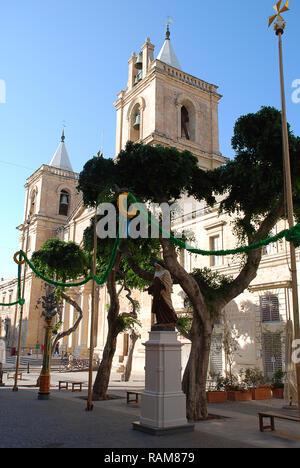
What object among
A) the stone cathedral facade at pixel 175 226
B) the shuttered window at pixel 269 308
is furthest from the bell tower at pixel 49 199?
the shuttered window at pixel 269 308

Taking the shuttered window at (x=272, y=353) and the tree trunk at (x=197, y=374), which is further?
the shuttered window at (x=272, y=353)

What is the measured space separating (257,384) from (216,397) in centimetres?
318

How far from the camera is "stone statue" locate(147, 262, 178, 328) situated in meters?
9.57

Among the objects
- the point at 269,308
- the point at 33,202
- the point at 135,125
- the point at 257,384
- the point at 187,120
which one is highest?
the point at 187,120

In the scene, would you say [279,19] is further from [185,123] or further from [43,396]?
[185,123]

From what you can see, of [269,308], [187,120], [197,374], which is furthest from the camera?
[187,120]

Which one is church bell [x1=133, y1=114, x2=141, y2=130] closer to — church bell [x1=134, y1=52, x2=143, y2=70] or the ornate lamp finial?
church bell [x1=134, y1=52, x2=143, y2=70]

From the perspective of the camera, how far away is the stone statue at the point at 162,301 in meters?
9.57

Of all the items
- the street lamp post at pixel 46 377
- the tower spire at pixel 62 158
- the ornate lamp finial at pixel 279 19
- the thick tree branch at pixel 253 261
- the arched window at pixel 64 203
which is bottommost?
the street lamp post at pixel 46 377

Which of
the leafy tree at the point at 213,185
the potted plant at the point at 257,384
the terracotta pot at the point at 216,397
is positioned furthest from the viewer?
the potted plant at the point at 257,384

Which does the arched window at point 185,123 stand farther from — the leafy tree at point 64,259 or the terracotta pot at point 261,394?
the terracotta pot at point 261,394

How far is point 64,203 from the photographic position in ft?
154

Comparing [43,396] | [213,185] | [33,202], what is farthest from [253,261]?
[33,202]

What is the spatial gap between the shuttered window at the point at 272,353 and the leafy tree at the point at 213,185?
7.72 meters
